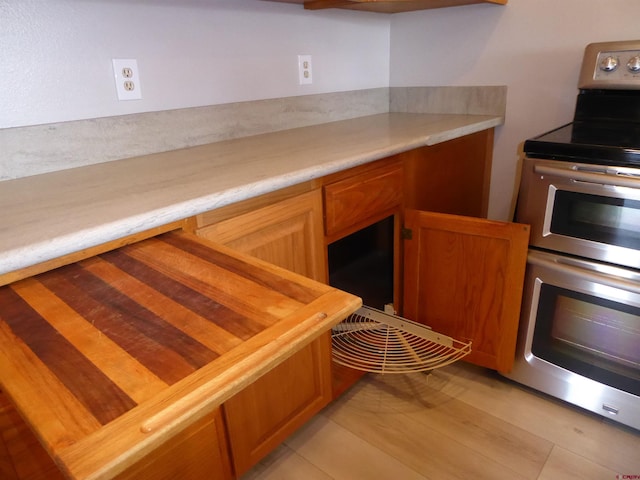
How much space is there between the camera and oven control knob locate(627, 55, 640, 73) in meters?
1.46

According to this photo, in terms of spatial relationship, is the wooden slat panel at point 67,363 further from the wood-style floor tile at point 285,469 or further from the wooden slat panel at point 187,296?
the wood-style floor tile at point 285,469

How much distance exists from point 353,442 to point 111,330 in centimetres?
105

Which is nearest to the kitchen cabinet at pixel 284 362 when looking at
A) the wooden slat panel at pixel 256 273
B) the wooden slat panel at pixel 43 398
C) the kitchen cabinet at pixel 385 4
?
the wooden slat panel at pixel 256 273

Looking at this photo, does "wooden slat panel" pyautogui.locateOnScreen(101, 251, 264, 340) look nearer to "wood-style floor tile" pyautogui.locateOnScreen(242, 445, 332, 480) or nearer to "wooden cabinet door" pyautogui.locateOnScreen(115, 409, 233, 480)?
"wooden cabinet door" pyautogui.locateOnScreen(115, 409, 233, 480)

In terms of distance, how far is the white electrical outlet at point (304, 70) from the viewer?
175 cm

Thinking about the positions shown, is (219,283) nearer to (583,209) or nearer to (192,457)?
(192,457)

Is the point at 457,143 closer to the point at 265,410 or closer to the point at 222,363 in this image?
the point at 265,410

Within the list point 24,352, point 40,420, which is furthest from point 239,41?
point 40,420

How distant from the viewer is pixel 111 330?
59 centimetres

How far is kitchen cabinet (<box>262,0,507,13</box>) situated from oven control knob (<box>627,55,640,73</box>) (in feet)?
1.80

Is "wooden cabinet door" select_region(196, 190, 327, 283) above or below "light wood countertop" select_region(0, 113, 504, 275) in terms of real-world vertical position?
below

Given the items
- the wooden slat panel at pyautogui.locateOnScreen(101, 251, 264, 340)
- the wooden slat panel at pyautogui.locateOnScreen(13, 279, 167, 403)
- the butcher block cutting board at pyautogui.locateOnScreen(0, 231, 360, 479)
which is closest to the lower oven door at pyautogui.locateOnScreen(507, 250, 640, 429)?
the butcher block cutting board at pyautogui.locateOnScreen(0, 231, 360, 479)

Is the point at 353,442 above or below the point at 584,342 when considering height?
below

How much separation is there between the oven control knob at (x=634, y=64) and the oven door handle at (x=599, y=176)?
50 centimetres
